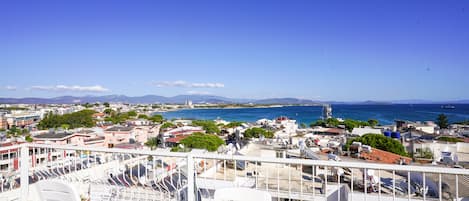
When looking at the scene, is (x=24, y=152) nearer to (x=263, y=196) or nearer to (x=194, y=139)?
(x=263, y=196)

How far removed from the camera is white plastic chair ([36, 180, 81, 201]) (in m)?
1.81

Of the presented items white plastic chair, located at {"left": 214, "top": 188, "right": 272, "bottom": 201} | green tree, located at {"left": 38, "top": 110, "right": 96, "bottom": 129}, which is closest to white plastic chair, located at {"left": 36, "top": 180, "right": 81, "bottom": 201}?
white plastic chair, located at {"left": 214, "top": 188, "right": 272, "bottom": 201}

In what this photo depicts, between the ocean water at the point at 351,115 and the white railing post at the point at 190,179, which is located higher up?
the white railing post at the point at 190,179

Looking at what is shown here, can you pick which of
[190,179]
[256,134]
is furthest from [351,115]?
[190,179]

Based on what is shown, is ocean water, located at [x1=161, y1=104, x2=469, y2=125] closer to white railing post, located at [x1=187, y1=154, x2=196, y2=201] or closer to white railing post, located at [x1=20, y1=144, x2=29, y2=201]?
white railing post, located at [x1=187, y1=154, x2=196, y2=201]

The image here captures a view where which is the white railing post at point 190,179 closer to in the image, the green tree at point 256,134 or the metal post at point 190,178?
the metal post at point 190,178

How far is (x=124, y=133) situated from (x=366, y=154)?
19787 millimetres

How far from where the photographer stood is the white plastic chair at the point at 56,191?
1.81 meters

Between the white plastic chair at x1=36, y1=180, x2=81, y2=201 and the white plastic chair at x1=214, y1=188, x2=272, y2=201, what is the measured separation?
35.1 inches

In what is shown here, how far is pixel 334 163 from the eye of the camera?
1803mm

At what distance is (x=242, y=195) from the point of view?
174 cm

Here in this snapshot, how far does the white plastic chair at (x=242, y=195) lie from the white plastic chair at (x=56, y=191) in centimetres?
89

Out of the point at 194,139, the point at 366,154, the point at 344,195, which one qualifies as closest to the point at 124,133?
the point at 194,139

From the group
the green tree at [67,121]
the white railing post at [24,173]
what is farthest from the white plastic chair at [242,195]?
the green tree at [67,121]
